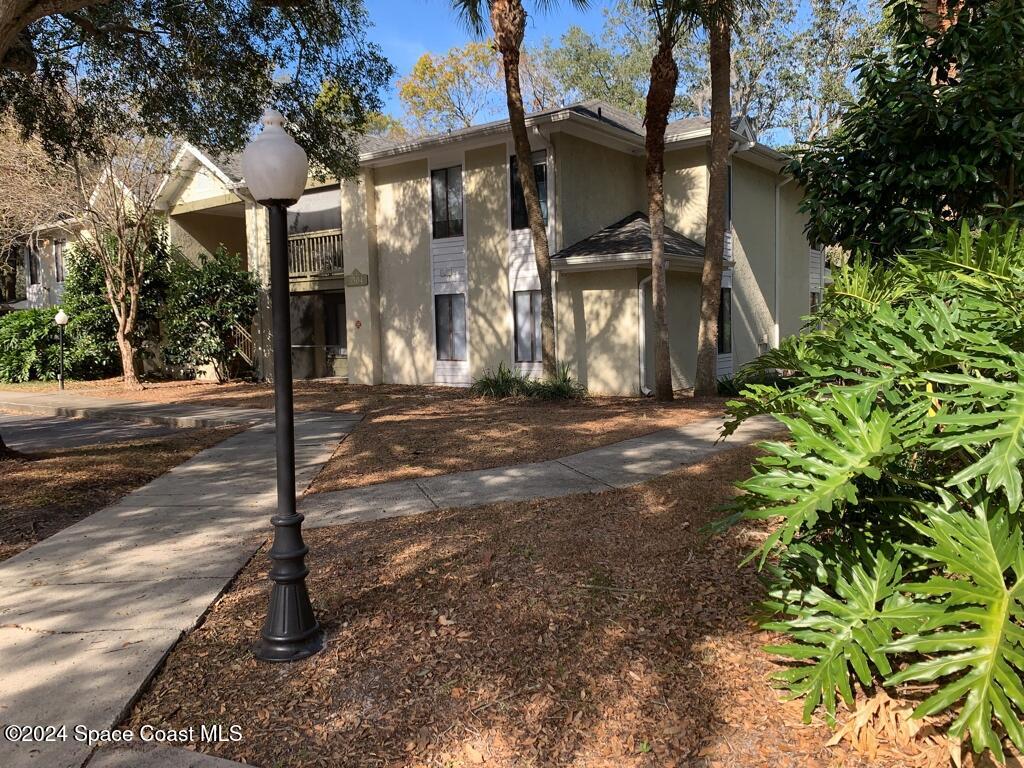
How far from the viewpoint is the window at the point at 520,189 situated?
14984 millimetres

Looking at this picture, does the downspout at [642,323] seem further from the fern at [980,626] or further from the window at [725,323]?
the fern at [980,626]

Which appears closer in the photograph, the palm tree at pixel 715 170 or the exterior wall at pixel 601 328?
the palm tree at pixel 715 170

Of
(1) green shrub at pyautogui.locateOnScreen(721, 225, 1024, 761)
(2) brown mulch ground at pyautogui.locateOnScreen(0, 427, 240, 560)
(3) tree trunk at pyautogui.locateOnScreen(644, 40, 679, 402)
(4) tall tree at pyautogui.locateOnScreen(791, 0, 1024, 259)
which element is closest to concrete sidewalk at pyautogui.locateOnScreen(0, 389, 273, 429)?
(2) brown mulch ground at pyautogui.locateOnScreen(0, 427, 240, 560)

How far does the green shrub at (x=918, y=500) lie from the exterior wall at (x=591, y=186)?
1158cm

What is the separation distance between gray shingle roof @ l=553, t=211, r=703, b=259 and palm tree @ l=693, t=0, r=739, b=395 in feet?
4.17

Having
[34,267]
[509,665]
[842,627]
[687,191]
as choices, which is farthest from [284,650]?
[34,267]

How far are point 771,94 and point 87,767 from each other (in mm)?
33711

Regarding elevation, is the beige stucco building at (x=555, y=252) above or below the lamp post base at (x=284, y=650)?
above

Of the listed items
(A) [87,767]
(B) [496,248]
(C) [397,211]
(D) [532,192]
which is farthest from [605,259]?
(A) [87,767]

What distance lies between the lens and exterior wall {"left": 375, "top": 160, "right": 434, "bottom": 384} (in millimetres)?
17219

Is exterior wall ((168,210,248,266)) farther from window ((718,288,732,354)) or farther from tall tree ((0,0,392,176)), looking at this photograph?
window ((718,288,732,354))

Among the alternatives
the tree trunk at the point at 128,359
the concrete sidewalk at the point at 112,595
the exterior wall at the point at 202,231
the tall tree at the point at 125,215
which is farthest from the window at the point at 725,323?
the tree trunk at the point at 128,359

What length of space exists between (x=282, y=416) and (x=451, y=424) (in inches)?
277

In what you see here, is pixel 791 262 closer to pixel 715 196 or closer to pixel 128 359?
pixel 715 196
